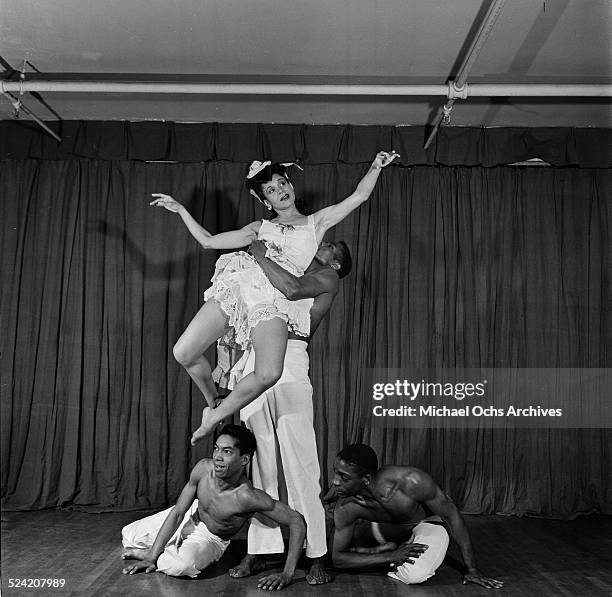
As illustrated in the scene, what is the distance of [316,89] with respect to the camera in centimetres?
404

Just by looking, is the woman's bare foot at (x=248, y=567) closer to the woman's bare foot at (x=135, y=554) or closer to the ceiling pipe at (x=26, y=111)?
the woman's bare foot at (x=135, y=554)

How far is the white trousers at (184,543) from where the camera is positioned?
3406 mm

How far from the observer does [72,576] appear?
3.41 meters

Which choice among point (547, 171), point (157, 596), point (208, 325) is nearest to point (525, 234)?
point (547, 171)

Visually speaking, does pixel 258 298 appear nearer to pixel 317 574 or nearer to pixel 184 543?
pixel 184 543

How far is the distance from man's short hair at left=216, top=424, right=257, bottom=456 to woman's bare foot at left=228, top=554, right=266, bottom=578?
0.49m

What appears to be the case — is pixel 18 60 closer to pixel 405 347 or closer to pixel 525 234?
pixel 405 347

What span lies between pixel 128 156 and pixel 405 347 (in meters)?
2.21

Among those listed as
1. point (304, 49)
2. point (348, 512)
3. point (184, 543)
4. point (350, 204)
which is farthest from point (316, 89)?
point (184, 543)

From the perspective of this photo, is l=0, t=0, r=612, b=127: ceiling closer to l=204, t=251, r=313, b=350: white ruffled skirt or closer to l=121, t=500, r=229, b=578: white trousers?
l=204, t=251, r=313, b=350: white ruffled skirt

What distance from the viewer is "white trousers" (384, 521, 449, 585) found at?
339 centimetres

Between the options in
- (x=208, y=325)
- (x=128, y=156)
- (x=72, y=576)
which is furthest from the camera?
(x=128, y=156)

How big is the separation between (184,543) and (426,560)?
1.12 meters

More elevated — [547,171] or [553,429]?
[547,171]
